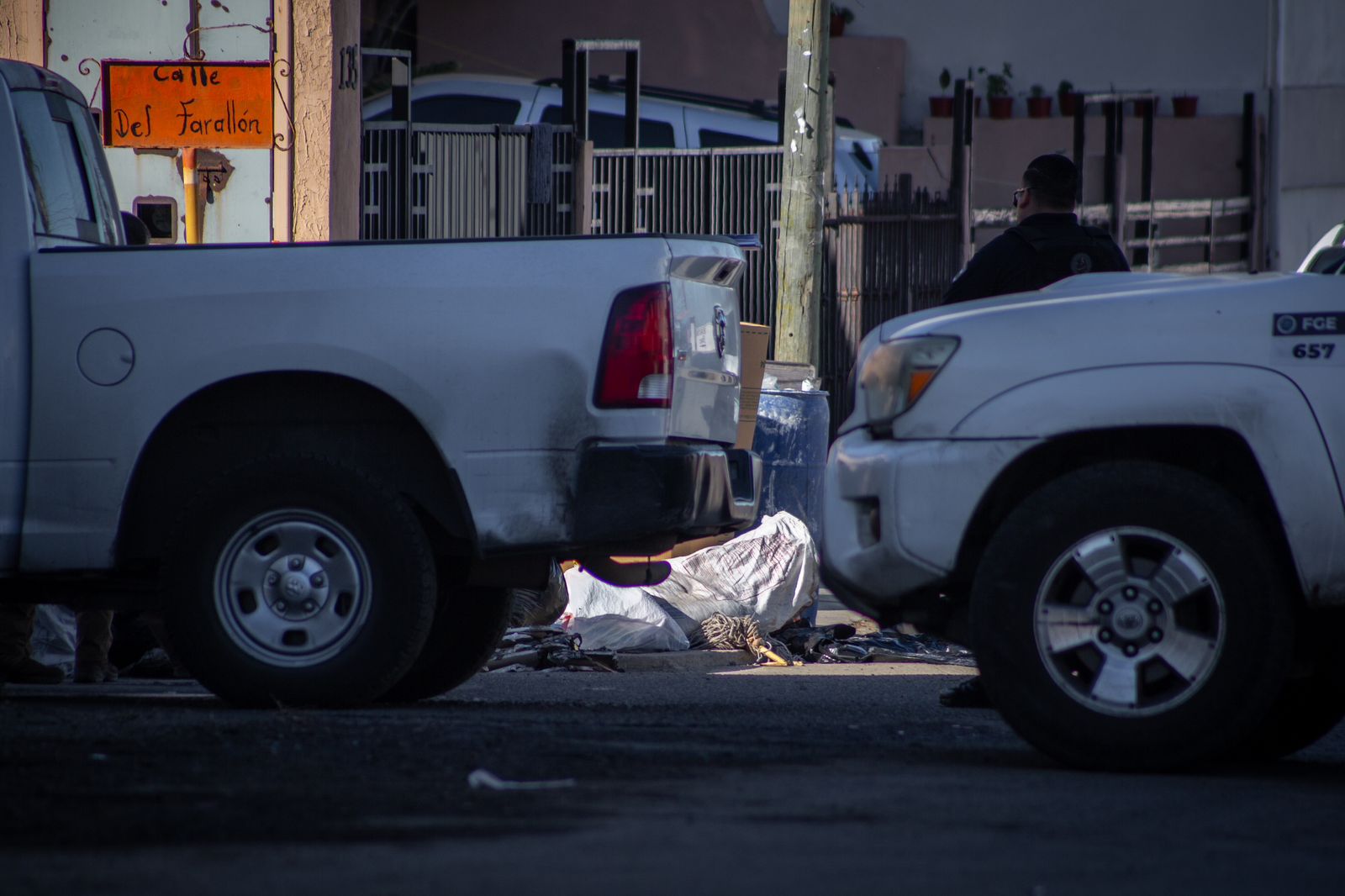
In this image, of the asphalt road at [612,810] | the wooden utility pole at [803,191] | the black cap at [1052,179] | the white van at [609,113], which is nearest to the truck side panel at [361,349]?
the asphalt road at [612,810]

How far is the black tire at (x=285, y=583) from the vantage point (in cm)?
629

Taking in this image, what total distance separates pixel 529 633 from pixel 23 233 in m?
3.65

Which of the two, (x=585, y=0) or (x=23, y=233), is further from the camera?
(x=585, y=0)

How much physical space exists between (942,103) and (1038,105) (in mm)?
1061

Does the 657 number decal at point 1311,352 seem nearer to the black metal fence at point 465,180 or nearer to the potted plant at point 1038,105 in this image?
the black metal fence at point 465,180

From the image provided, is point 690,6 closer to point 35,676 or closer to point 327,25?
point 327,25

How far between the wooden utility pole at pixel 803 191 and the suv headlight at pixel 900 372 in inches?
247

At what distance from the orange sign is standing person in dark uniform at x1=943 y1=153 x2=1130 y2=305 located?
5.26m

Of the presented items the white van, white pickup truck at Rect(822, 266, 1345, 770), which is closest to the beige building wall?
the white van

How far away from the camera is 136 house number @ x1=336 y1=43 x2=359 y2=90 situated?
11578 millimetres

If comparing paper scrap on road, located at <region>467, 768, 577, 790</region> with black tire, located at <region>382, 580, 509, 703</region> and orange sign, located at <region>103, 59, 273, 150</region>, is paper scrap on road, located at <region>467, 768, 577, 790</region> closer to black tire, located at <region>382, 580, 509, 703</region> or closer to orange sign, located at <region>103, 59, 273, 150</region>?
black tire, located at <region>382, 580, 509, 703</region>

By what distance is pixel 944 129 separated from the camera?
20625 mm

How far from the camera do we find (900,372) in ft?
18.3

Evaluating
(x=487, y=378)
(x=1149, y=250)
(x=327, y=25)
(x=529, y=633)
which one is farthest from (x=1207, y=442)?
(x=1149, y=250)
